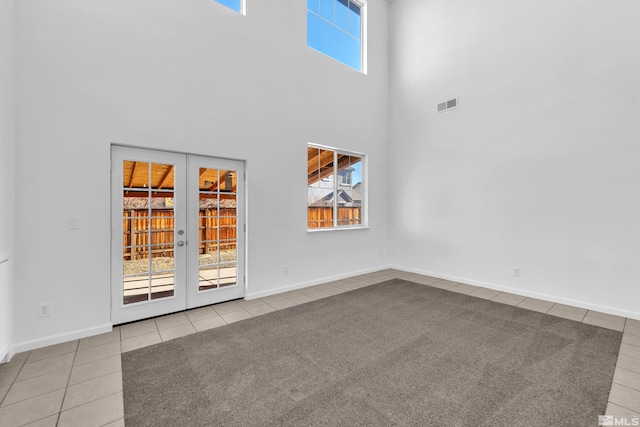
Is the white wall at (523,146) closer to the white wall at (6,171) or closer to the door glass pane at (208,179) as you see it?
the door glass pane at (208,179)

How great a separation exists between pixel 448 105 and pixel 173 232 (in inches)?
198

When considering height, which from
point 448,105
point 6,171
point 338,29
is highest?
point 338,29

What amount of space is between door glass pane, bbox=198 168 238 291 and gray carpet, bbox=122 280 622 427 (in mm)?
887

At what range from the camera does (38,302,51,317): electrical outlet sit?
263 centimetres

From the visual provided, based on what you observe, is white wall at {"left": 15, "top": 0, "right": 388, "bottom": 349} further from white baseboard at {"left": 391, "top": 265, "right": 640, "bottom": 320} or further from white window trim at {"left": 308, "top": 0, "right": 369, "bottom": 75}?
white baseboard at {"left": 391, "top": 265, "right": 640, "bottom": 320}

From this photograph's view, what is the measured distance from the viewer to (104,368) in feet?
7.43

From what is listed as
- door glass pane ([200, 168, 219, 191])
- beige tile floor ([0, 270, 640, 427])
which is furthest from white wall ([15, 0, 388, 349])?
beige tile floor ([0, 270, 640, 427])

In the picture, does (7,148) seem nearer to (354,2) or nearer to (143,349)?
(143,349)

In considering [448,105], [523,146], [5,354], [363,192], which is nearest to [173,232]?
[5,354]

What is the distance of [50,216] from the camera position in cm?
267

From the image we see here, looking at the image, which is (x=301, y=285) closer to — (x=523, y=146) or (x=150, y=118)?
(x=150, y=118)
